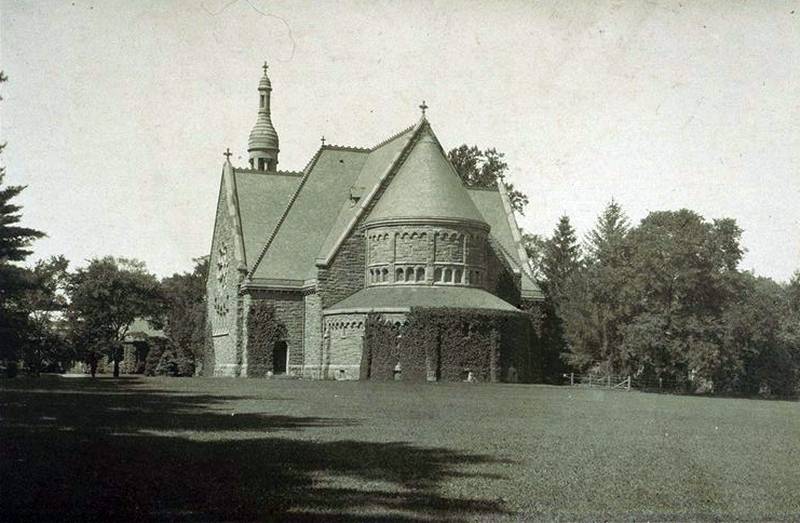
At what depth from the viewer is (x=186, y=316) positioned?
82.2 meters

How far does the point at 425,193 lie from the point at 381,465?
40.8m

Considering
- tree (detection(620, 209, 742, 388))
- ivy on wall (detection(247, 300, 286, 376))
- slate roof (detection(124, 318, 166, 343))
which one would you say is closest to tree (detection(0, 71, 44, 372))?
ivy on wall (detection(247, 300, 286, 376))

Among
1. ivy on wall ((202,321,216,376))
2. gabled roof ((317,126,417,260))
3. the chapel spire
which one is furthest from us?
the chapel spire

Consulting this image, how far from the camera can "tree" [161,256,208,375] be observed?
7456 centimetres

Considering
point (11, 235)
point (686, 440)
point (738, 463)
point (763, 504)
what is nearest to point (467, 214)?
point (11, 235)

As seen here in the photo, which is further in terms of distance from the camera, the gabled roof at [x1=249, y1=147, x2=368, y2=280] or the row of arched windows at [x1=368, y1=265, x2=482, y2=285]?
the gabled roof at [x1=249, y1=147, x2=368, y2=280]

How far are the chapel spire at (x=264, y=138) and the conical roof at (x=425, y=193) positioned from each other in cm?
2657

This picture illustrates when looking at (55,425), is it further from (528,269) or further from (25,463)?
(528,269)

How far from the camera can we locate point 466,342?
4922cm

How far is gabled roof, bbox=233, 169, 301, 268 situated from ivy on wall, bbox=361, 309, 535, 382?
13283 millimetres

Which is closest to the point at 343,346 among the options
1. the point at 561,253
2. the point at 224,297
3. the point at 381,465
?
the point at 224,297

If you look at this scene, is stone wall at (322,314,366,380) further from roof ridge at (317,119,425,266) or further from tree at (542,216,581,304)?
tree at (542,216,581,304)

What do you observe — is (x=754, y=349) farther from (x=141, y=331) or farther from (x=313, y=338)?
(x=141, y=331)

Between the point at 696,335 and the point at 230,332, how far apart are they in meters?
30.0
